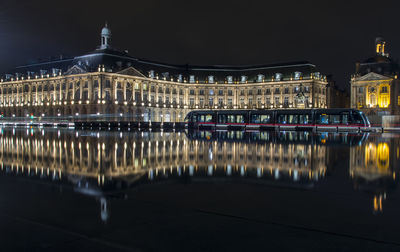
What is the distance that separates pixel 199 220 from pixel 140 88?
3772 inches

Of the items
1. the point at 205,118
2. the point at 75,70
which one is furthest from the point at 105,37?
the point at 205,118

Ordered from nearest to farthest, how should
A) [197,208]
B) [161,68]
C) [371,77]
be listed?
[197,208], [371,77], [161,68]

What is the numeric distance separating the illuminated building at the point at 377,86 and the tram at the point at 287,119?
45737mm

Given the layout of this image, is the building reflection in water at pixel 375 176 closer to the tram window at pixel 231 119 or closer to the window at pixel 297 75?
the tram window at pixel 231 119

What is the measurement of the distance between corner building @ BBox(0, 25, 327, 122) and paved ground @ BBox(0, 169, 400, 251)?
80.7 metres

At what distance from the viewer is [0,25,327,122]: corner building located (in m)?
92.4

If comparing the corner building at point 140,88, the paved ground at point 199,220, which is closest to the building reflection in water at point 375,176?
the paved ground at point 199,220

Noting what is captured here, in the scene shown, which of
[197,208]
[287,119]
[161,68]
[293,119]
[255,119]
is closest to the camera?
[197,208]

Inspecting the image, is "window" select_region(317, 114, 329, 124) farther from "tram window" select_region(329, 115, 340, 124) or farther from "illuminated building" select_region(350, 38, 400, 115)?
"illuminated building" select_region(350, 38, 400, 115)

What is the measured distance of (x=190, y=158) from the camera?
14.2 metres

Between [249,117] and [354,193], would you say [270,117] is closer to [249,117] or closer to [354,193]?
[249,117]

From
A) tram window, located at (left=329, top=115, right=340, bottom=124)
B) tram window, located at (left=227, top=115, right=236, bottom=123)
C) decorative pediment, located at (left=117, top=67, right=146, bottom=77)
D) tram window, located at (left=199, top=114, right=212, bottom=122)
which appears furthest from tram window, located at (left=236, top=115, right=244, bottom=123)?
decorative pediment, located at (left=117, top=67, right=146, bottom=77)

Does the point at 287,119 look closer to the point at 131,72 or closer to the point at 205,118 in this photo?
the point at 205,118

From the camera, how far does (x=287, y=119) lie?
174ft
